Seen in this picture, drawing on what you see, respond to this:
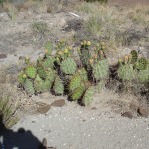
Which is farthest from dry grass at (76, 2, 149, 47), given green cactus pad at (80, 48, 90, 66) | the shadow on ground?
the shadow on ground

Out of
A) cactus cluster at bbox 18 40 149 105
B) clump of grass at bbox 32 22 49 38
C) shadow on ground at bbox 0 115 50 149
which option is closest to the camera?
shadow on ground at bbox 0 115 50 149

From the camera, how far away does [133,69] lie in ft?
23.2

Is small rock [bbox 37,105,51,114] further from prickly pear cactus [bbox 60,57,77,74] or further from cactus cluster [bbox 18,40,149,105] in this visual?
prickly pear cactus [bbox 60,57,77,74]

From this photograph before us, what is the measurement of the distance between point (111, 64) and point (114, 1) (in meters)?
17.8

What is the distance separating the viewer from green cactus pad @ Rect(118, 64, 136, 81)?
22.7 ft

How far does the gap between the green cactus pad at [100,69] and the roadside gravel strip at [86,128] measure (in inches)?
27.6

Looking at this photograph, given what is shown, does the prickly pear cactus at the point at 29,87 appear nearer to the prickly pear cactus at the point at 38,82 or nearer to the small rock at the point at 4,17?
the prickly pear cactus at the point at 38,82

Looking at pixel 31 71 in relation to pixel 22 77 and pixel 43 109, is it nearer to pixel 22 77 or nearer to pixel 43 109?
pixel 22 77

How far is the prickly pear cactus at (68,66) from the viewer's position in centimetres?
714

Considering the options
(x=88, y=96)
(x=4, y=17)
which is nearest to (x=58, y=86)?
(x=88, y=96)

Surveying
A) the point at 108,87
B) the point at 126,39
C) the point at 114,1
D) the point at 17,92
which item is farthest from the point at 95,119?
the point at 114,1

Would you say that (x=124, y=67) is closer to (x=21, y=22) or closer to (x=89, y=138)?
(x=89, y=138)

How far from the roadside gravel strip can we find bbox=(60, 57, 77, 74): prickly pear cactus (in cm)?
73

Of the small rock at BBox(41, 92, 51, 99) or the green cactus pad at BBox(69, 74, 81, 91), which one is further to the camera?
the small rock at BBox(41, 92, 51, 99)
